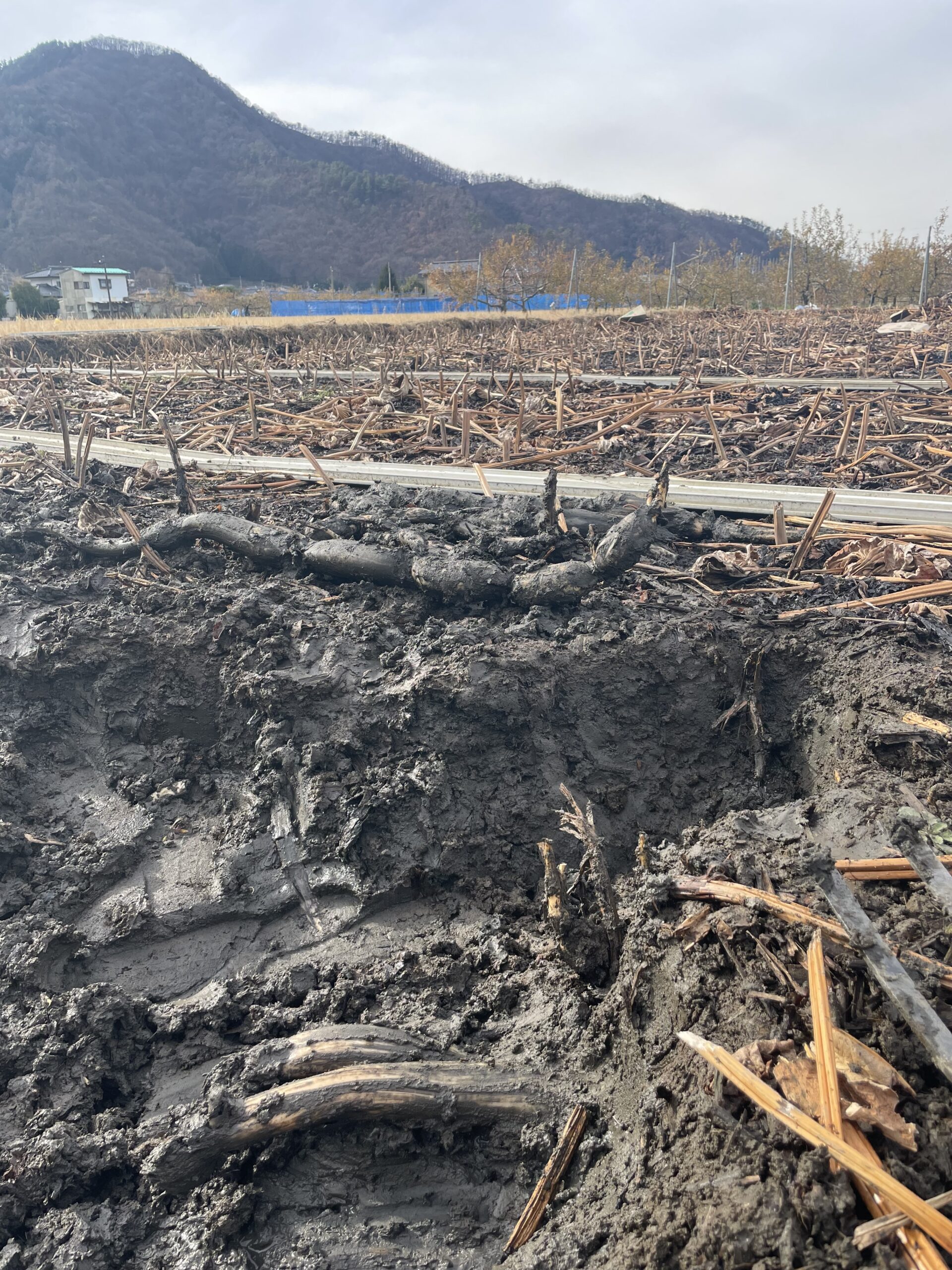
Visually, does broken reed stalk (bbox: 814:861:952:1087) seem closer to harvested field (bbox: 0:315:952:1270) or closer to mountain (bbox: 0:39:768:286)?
harvested field (bbox: 0:315:952:1270)

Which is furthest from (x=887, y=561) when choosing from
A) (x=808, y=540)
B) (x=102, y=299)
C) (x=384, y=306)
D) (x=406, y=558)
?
(x=102, y=299)

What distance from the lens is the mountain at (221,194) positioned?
89188 mm

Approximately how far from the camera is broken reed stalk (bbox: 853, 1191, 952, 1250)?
144 centimetres

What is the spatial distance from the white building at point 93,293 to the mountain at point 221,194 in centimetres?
3133

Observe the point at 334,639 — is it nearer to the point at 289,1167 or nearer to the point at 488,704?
the point at 488,704

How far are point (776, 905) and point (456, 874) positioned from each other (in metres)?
2.01

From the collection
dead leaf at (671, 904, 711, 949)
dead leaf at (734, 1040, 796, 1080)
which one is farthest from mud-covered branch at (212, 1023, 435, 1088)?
dead leaf at (734, 1040, 796, 1080)

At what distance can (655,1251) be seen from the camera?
69.1 inches

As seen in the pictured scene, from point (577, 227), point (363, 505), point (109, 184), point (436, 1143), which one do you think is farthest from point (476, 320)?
point (577, 227)

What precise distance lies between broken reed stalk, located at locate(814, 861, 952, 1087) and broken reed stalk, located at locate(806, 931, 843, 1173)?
11 centimetres

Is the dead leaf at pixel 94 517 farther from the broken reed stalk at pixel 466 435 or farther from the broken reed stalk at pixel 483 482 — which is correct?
the broken reed stalk at pixel 466 435

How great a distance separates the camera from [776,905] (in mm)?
2229

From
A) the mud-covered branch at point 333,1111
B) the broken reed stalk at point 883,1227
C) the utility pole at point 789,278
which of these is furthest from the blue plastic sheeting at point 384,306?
the broken reed stalk at point 883,1227

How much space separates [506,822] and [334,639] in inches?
63.4
